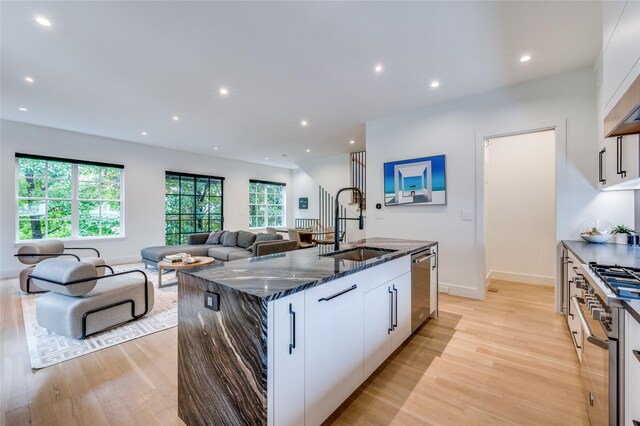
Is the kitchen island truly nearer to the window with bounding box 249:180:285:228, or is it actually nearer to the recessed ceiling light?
the recessed ceiling light

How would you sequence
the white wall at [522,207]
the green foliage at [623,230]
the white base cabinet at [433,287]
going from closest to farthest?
1. the green foliage at [623,230]
2. the white base cabinet at [433,287]
3. the white wall at [522,207]

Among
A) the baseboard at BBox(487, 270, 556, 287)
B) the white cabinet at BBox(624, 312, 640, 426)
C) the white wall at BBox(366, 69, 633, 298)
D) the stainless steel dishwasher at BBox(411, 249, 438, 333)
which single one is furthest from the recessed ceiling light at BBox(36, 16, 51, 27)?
the baseboard at BBox(487, 270, 556, 287)

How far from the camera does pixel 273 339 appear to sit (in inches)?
46.4

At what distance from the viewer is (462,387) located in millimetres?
1939

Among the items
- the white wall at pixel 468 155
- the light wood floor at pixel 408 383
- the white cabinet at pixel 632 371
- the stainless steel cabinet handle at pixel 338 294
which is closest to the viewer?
the white cabinet at pixel 632 371

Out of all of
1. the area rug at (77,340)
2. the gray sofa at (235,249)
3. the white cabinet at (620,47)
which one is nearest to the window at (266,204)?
the gray sofa at (235,249)

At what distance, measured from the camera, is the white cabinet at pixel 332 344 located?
54.4 inches

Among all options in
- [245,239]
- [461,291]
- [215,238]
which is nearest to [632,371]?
[461,291]

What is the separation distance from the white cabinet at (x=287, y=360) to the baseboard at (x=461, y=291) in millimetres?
3387

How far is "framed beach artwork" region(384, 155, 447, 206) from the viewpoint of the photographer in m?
4.10

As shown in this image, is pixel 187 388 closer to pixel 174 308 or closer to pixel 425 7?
pixel 174 308

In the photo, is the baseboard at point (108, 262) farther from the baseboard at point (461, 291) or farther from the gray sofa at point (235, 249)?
the baseboard at point (461, 291)

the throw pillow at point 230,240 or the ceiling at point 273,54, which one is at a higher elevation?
the ceiling at point 273,54

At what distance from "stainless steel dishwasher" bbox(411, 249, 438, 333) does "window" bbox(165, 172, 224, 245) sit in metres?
7.03
